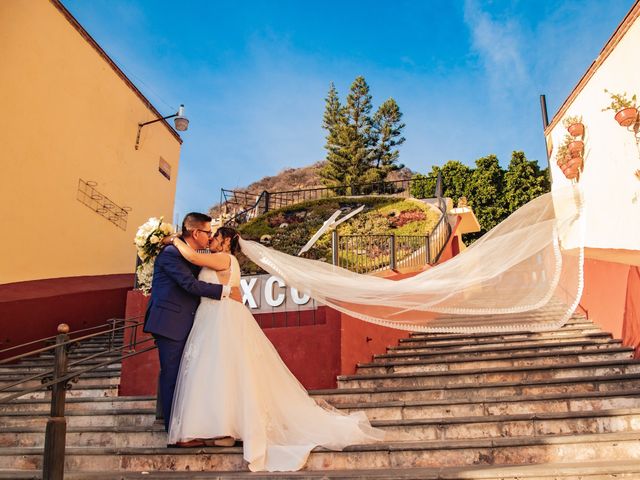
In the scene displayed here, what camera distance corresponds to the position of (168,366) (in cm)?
426

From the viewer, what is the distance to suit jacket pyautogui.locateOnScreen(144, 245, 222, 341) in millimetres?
4289

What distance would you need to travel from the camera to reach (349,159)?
35.8m

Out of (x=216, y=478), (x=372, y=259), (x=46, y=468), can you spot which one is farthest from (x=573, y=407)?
(x=372, y=259)

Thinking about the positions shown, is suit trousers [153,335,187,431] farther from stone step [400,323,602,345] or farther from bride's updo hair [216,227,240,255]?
stone step [400,323,602,345]

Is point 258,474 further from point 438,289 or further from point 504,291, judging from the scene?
point 504,291

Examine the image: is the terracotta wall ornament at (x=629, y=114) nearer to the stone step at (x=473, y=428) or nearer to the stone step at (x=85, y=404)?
the stone step at (x=473, y=428)

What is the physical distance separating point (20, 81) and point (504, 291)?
10.4m

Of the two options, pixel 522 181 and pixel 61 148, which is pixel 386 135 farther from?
pixel 61 148

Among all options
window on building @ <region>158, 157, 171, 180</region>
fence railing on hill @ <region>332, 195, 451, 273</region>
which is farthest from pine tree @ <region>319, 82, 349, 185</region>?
fence railing on hill @ <region>332, 195, 451, 273</region>

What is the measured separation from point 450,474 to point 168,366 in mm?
2249

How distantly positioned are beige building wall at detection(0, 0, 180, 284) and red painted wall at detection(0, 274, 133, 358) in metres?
0.46

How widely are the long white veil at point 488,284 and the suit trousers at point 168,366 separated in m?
1.17

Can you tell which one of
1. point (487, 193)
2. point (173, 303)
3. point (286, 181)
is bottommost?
point (173, 303)

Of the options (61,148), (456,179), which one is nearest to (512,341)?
(61,148)
